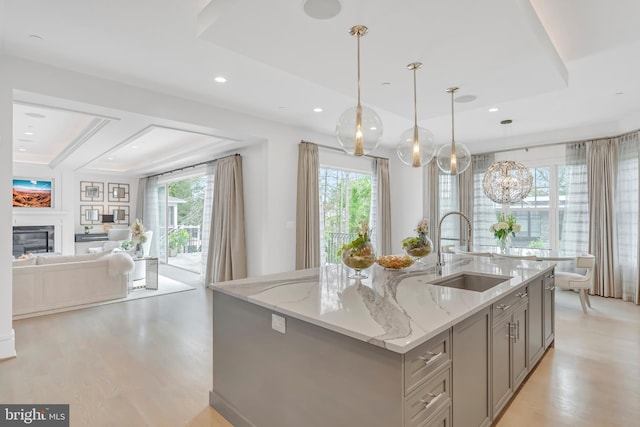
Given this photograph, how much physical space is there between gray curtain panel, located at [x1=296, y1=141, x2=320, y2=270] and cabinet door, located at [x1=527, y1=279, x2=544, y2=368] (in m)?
3.29

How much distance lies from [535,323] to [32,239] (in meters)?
10.2

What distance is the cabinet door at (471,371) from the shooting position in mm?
1678

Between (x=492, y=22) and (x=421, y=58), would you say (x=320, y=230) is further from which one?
(x=492, y=22)

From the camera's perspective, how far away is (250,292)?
2.04 meters

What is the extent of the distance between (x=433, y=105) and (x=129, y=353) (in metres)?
3.94

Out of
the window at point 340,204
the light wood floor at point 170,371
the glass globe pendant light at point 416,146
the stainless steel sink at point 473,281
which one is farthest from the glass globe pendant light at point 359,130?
the window at point 340,204

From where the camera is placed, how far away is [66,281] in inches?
185

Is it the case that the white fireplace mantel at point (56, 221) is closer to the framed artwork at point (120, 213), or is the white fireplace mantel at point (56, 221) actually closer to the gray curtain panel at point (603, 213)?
the framed artwork at point (120, 213)

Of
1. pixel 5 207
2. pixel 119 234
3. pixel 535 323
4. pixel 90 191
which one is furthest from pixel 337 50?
pixel 90 191

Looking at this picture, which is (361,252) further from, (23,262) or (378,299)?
(23,262)

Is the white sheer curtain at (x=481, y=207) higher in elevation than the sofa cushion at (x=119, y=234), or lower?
higher

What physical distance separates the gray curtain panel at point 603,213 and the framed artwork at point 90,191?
11597 mm

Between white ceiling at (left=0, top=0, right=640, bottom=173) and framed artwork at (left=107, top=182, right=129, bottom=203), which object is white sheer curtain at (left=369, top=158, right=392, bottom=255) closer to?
white ceiling at (left=0, top=0, right=640, bottom=173)

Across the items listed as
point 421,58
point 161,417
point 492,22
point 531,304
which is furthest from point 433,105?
point 161,417
